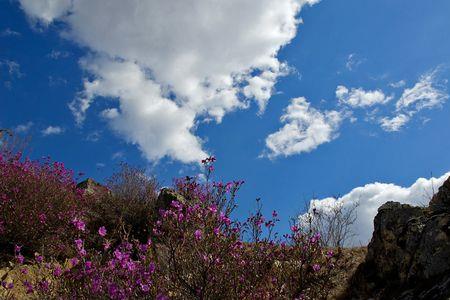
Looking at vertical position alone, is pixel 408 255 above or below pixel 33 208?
below


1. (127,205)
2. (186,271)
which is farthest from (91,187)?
(186,271)

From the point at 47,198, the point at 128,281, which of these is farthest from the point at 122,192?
the point at 128,281

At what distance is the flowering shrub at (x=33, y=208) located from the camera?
8977 millimetres

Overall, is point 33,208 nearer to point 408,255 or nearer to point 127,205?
point 127,205

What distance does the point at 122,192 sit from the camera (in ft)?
39.1

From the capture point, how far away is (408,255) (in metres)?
5.29

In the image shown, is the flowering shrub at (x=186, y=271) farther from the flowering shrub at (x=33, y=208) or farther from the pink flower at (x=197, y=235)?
the flowering shrub at (x=33, y=208)

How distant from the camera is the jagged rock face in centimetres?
458

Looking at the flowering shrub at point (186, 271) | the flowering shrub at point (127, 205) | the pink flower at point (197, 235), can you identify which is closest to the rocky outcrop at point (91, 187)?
the flowering shrub at point (127, 205)

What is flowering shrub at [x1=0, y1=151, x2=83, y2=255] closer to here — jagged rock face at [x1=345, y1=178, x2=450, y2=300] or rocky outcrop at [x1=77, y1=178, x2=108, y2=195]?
rocky outcrop at [x1=77, y1=178, x2=108, y2=195]

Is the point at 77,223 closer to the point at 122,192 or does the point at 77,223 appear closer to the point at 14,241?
the point at 14,241

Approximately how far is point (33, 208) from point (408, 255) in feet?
24.2

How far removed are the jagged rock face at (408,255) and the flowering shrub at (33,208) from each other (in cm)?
546

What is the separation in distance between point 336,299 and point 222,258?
267cm
